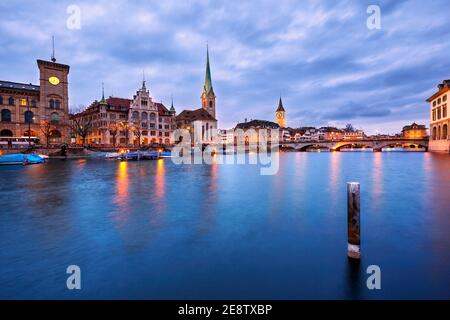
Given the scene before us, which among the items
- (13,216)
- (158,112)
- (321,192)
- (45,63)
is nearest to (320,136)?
(158,112)

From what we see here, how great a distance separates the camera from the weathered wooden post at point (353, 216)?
6406 mm

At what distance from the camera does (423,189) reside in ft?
60.0

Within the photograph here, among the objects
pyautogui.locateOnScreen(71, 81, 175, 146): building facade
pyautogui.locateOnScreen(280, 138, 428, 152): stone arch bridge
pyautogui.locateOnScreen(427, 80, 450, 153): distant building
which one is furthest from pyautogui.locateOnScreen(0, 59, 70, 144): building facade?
pyautogui.locateOnScreen(427, 80, 450, 153): distant building

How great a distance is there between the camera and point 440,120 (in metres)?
62.9

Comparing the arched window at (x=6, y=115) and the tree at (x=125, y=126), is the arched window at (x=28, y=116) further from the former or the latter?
the tree at (x=125, y=126)

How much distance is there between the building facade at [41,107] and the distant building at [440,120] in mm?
94132

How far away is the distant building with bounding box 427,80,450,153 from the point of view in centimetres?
5947

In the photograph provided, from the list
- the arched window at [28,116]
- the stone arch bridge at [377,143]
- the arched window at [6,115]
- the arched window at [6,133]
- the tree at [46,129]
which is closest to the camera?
the arched window at [6,133]

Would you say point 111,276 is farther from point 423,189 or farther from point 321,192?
point 423,189

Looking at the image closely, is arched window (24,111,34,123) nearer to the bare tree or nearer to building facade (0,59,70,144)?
building facade (0,59,70,144)

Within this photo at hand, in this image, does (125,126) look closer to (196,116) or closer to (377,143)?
(196,116)

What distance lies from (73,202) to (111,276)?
987 centimetres

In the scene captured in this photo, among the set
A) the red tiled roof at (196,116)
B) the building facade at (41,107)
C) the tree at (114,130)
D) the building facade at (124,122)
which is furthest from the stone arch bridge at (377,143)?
the building facade at (41,107)

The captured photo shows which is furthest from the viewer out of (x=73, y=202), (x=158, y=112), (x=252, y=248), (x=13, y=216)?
(x=158, y=112)
